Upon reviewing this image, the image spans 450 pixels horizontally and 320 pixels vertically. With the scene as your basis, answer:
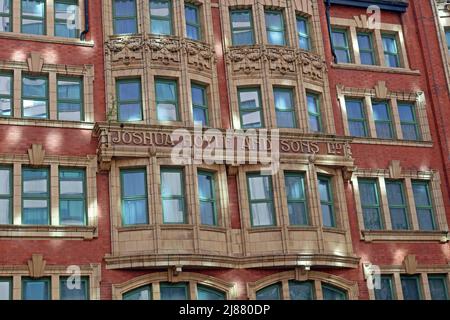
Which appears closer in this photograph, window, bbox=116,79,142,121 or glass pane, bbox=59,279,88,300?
glass pane, bbox=59,279,88,300

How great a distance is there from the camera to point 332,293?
91.6 ft

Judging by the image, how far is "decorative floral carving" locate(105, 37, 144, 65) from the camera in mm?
28219

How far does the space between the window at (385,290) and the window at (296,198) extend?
136 inches

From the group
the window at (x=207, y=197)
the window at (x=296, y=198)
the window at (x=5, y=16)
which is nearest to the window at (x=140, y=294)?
the window at (x=207, y=197)

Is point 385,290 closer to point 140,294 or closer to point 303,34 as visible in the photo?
point 140,294

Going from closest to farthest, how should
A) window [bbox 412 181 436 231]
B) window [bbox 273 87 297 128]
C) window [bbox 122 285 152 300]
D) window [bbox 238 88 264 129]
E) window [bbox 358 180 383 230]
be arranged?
window [bbox 122 285 152 300]
window [bbox 238 88 264 129]
window [bbox 273 87 297 128]
window [bbox 358 180 383 230]
window [bbox 412 181 436 231]

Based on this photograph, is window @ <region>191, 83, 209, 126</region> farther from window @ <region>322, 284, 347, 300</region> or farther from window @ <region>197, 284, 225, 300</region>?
window @ <region>322, 284, 347, 300</region>

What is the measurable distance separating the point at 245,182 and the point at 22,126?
24.7 feet

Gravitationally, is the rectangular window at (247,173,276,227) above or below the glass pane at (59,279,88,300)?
above

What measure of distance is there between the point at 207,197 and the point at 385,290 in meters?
7.05

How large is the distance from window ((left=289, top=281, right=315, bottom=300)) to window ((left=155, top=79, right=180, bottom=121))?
22.3 ft

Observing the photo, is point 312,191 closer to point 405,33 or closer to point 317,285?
point 317,285

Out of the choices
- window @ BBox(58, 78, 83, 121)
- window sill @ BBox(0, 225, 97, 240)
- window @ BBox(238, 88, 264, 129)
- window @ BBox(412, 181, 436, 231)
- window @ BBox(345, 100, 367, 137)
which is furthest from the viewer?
window @ BBox(345, 100, 367, 137)

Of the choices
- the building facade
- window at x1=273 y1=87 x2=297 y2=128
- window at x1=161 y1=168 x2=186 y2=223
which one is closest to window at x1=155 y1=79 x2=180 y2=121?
the building facade
